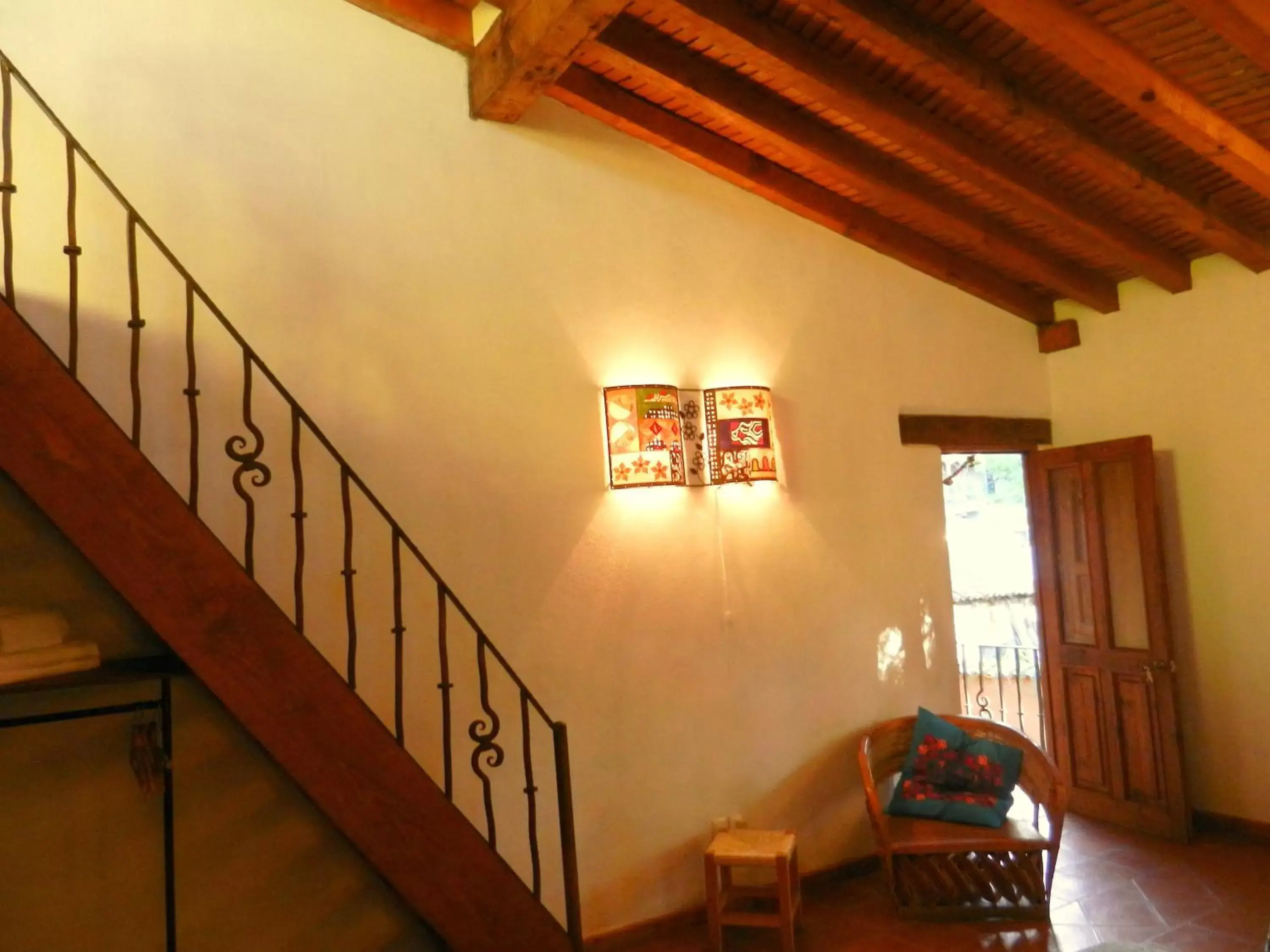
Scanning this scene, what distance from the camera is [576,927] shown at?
291 centimetres

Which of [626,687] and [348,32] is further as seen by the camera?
[626,687]

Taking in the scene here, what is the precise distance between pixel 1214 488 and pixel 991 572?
152 inches

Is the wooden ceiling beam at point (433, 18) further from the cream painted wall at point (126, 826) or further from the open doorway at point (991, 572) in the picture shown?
the open doorway at point (991, 572)

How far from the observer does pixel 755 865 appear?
139 inches

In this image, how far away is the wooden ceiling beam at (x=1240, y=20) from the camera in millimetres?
2666

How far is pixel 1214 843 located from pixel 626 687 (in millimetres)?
3265

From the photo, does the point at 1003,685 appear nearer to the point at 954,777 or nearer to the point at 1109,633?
the point at 1109,633

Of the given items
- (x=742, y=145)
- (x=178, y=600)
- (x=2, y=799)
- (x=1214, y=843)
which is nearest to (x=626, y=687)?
(x=178, y=600)

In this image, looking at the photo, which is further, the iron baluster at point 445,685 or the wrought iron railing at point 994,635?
the wrought iron railing at point 994,635

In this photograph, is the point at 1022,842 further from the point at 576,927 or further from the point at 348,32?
the point at 348,32

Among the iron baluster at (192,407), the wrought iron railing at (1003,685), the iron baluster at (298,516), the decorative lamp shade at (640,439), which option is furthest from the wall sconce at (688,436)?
the wrought iron railing at (1003,685)

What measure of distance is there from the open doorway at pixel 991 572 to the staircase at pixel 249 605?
6139mm

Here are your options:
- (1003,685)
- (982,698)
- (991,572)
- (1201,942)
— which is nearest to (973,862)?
(1201,942)

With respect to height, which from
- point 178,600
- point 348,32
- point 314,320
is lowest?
point 178,600
